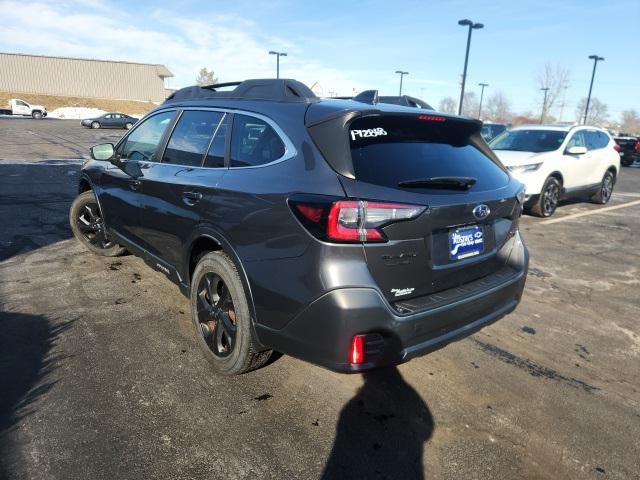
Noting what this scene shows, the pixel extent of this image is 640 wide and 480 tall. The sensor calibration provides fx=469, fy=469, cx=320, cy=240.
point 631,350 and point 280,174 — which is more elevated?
A: point 280,174

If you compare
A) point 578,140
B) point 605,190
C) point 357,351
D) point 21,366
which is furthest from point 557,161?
point 21,366

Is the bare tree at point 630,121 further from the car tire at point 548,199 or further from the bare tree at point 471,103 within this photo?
the car tire at point 548,199

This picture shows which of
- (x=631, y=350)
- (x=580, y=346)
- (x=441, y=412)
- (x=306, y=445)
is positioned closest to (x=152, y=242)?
(x=306, y=445)

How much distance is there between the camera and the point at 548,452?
2449 mm

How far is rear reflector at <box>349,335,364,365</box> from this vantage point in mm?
2256

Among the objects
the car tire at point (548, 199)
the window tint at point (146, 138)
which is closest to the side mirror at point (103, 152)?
the window tint at point (146, 138)

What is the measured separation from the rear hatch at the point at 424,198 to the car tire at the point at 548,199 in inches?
239

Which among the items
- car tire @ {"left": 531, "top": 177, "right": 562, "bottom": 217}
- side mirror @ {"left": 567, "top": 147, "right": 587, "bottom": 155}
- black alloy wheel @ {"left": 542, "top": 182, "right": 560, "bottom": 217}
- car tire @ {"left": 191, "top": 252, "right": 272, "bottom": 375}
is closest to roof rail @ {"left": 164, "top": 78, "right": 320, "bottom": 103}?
car tire @ {"left": 191, "top": 252, "right": 272, "bottom": 375}

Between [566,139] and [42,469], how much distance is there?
9630 millimetres

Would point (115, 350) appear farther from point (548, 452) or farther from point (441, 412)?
point (548, 452)

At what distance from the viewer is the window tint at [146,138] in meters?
3.85

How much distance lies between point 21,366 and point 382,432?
2.33 metres

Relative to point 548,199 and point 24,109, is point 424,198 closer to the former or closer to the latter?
point 548,199

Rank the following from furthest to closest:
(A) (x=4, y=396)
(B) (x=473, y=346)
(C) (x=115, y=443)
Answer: (B) (x=473, y=346) < (A) (x=4, y=396) < (C) (x=115, y=443)
